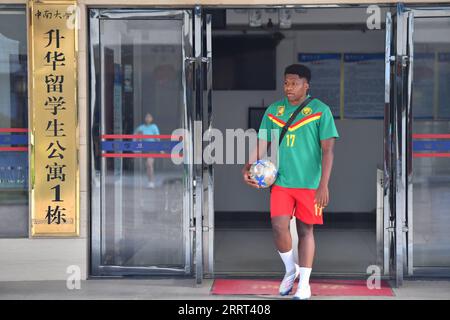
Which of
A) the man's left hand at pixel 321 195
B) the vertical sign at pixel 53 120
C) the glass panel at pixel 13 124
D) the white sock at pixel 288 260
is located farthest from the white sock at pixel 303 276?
the glass panel at pixel 13 124

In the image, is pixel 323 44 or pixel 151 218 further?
pixel 323 44

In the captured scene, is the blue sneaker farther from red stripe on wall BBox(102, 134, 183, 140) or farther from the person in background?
red stripe on wall BBox(102, 134, 183, 140)

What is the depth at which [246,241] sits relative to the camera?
32.8 feet

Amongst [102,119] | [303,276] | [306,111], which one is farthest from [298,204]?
[102,119]

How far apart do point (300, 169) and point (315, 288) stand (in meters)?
1.11

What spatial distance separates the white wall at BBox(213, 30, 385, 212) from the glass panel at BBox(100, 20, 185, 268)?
3566 millimetres

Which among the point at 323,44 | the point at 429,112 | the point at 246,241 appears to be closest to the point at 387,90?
the point at 429,112

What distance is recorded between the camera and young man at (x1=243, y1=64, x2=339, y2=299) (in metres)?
6.96

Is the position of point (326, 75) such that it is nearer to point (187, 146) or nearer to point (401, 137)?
point (401, 137)

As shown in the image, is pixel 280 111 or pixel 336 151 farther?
pixel 336 151

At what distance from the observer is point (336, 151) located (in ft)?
37.6
